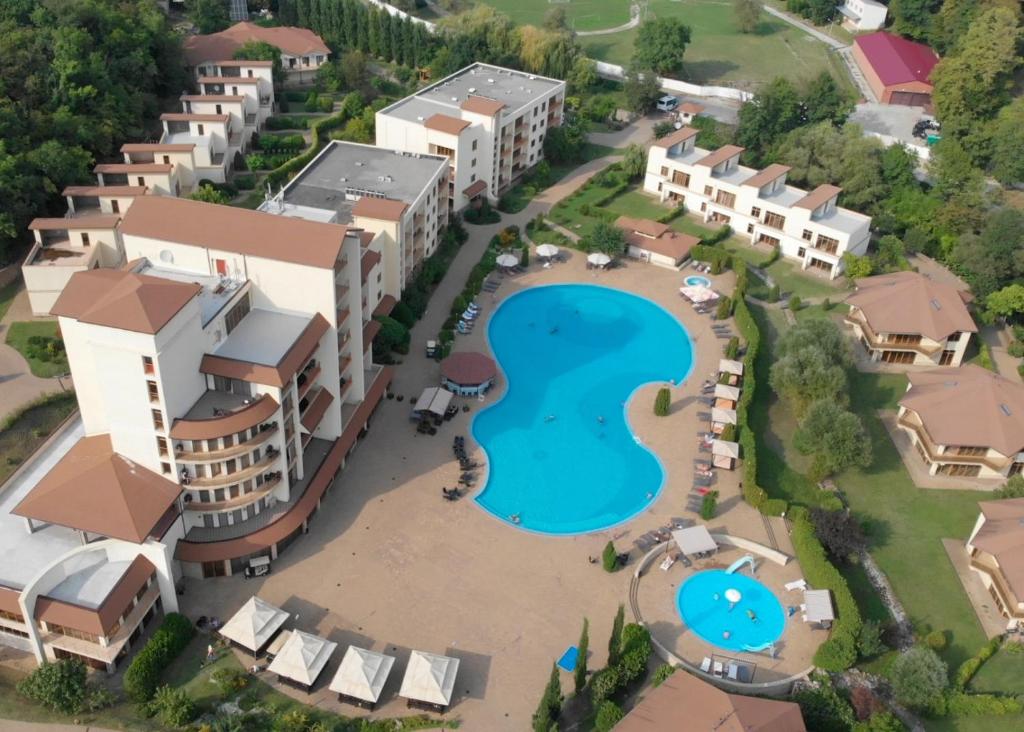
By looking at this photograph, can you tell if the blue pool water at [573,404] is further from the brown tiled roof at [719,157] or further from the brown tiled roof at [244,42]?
the brown tiled roof at [244,42]

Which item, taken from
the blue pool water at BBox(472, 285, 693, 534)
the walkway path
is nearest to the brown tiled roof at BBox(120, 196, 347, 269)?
the walkway path

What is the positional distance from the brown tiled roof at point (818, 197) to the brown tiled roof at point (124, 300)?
186 ft

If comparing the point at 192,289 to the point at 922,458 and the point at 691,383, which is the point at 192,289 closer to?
the point at 691,383

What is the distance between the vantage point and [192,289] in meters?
42.7

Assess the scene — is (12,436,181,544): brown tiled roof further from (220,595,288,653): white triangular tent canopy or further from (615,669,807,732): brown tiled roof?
(615,669,807,732): brown tiled roof

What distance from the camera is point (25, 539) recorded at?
143ft

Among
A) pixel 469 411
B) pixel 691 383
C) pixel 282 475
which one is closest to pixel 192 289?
pixel 282 475

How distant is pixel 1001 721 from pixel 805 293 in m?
41.6

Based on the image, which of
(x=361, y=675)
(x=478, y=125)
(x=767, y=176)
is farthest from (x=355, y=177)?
(x=361, y=675)

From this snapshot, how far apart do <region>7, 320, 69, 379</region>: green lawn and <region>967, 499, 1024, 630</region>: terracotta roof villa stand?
58.0 meters

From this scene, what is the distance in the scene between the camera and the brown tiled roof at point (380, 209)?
2559 inches

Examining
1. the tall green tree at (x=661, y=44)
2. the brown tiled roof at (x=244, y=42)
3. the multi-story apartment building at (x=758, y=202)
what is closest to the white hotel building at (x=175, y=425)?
the multi-story apartment building at (x=758, y=202)

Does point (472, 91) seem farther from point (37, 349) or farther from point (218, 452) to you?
point (218, 452)

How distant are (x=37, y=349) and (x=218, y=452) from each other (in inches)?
967
